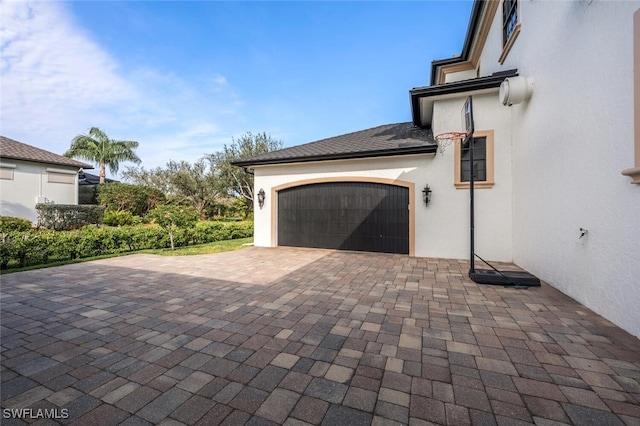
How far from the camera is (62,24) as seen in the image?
5703mm

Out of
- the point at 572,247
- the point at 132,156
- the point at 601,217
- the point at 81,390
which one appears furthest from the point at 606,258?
the point at 132,156

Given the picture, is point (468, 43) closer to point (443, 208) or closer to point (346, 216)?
point (443, 208)

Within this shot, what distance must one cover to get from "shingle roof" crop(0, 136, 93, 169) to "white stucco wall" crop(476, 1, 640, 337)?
21994mm

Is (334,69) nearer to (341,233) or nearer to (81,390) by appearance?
(341,233)

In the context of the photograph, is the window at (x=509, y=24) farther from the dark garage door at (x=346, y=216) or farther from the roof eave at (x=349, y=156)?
the dark garage door at (x=346, y=216)

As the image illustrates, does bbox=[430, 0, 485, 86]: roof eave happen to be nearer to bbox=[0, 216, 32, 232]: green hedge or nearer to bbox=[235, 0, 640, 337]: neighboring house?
bbox=[235, 0, 640, 337]: neighboring house

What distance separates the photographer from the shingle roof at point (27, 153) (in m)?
14.1

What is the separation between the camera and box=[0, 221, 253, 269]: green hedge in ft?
20.1

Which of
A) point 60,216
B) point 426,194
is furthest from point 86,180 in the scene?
point 426,194

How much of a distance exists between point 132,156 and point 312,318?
28181 millimetres

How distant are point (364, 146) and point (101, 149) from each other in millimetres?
25791

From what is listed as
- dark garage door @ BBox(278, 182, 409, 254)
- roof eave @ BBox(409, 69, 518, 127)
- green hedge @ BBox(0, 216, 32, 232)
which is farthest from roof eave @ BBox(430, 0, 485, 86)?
green hedge @ BBox(0, 216, 32, 232)

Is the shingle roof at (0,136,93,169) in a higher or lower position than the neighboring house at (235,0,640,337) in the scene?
higher

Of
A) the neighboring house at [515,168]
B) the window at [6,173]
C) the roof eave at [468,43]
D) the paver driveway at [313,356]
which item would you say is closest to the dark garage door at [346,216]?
the neighboring house at [515,168]
